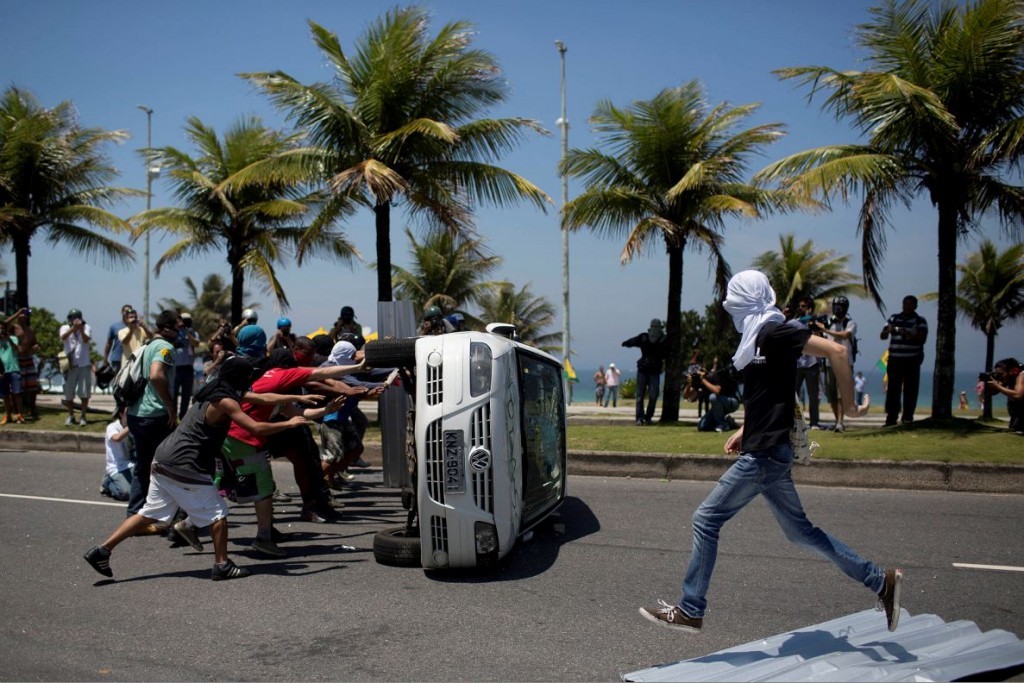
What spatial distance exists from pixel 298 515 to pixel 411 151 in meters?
9.22

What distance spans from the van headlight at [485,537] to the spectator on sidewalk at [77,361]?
12.1m

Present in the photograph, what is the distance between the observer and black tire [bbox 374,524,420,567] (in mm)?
6840

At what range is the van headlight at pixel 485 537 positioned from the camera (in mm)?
6379

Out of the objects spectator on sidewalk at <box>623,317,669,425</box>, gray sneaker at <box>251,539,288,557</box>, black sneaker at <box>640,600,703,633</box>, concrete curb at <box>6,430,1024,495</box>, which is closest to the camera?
black sneaker at <box>640,600,703,633</box>

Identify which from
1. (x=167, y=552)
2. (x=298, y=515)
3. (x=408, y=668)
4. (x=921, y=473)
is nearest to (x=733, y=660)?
(x=408, y=668)

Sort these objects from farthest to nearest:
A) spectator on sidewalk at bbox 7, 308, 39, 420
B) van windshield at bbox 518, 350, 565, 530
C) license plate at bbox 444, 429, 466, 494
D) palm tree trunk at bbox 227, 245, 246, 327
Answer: palm tree trunk at bbox 227, 245, 246, 327 < spectator on sidewalk at bbox 7, 308, 39, 420 < van windshield at bbox 518, 350, 565, 530 < license plate at bbox 444, 429, 466, 494

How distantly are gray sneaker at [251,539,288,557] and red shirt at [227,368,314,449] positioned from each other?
0.79 m

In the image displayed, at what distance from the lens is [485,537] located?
6391 millimetres

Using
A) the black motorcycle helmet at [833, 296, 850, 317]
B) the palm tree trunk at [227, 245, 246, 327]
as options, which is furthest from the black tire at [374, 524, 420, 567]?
the palm tree trunk at [227, 245, 246, 327]

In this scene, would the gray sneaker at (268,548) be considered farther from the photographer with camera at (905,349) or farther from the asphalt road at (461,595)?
the photographer with camera at (905,349)

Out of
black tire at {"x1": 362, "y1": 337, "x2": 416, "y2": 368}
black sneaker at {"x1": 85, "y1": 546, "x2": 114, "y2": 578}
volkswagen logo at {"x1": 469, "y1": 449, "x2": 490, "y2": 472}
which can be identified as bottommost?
black sneaker at {"x1": 85, "y1": 546, "x2": 114, "y2": 578}

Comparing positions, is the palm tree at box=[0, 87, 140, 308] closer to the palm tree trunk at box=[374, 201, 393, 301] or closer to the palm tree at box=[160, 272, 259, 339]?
the palm tree trunk at box=[374, 201, 393, 301]

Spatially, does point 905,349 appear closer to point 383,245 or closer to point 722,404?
point 722,404

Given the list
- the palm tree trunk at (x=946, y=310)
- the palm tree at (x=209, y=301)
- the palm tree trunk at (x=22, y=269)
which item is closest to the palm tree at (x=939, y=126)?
the palm tree trunk at (x=946, y=310)
